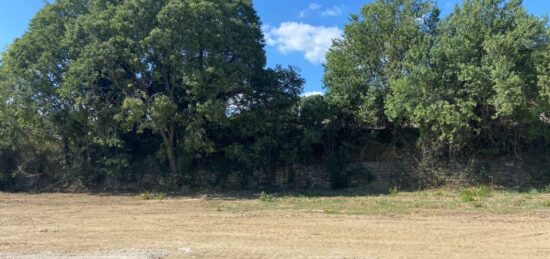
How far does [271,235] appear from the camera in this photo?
1024 cm

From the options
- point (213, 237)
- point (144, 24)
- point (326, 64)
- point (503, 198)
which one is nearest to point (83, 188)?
point (144, 24)

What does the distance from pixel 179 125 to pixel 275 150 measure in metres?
5.43

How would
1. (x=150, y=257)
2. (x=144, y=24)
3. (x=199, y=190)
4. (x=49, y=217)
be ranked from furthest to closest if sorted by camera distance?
(x=199, y=190), (x=144, y=24), (x=49, y=217), (x=150, y=257)

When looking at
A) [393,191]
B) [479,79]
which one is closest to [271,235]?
[393,191]

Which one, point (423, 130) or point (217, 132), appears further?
point (217, 132)

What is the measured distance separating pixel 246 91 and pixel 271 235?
1419cm

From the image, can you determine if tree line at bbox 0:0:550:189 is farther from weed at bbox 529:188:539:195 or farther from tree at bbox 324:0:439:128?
weed at bbox 529:188:539:195

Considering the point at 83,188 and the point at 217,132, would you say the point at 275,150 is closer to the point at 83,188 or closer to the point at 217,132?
the point at 217,132

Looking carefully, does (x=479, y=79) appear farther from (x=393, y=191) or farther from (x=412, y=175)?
(x=412, y=175)

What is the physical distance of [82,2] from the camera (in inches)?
982

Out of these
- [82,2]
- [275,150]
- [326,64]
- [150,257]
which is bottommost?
[150,257]

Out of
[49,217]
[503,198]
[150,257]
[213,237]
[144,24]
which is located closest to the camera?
[150,257]

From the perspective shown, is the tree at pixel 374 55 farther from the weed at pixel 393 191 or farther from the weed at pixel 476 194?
the weed at pixel 476 194

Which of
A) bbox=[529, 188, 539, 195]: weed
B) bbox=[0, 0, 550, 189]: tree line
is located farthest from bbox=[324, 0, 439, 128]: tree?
bbox=[529, 188, 539, 195]: weed
